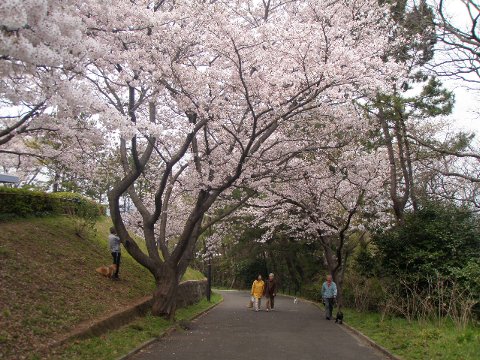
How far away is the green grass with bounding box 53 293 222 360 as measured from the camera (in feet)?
25.0

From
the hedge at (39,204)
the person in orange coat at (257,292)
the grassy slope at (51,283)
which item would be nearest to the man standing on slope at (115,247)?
the grassy slope at (51,283)

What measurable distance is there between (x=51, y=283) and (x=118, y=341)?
2564 millimetres

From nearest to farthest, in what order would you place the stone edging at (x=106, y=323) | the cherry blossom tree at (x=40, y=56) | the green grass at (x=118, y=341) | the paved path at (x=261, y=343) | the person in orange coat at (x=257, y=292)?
1. the cherry blossom tree at (x=40, y=56)
2. the green grass at (x=118, y=341)
3. the stone edging at (x=106, y=323)
4. the paved path at (x=261, y=343)
5. the person in orange coat at (x=257, y=292)

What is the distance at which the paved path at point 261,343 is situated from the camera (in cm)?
907

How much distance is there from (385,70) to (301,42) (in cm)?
247

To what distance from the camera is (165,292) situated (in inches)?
527

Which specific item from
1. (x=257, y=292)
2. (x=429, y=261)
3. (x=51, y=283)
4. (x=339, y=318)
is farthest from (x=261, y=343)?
(x=257, y=292)

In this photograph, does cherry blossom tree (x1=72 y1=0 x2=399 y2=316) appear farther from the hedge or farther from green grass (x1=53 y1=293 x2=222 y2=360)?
the hedge

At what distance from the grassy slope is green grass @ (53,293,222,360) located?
20.2 inches

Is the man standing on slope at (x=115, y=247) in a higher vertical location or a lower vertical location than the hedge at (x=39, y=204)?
lower

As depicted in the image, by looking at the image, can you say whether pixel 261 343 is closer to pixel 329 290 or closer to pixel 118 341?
pixel 118 341

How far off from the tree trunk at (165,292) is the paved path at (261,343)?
0.95 metres

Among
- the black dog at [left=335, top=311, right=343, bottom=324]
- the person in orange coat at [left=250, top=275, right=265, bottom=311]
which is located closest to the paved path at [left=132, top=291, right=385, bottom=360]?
the black dog at [left=335, top=311, right=343, bottom=324]

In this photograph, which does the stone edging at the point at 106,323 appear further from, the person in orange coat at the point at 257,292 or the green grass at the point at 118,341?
the person in orange coat at the point at 257,292
